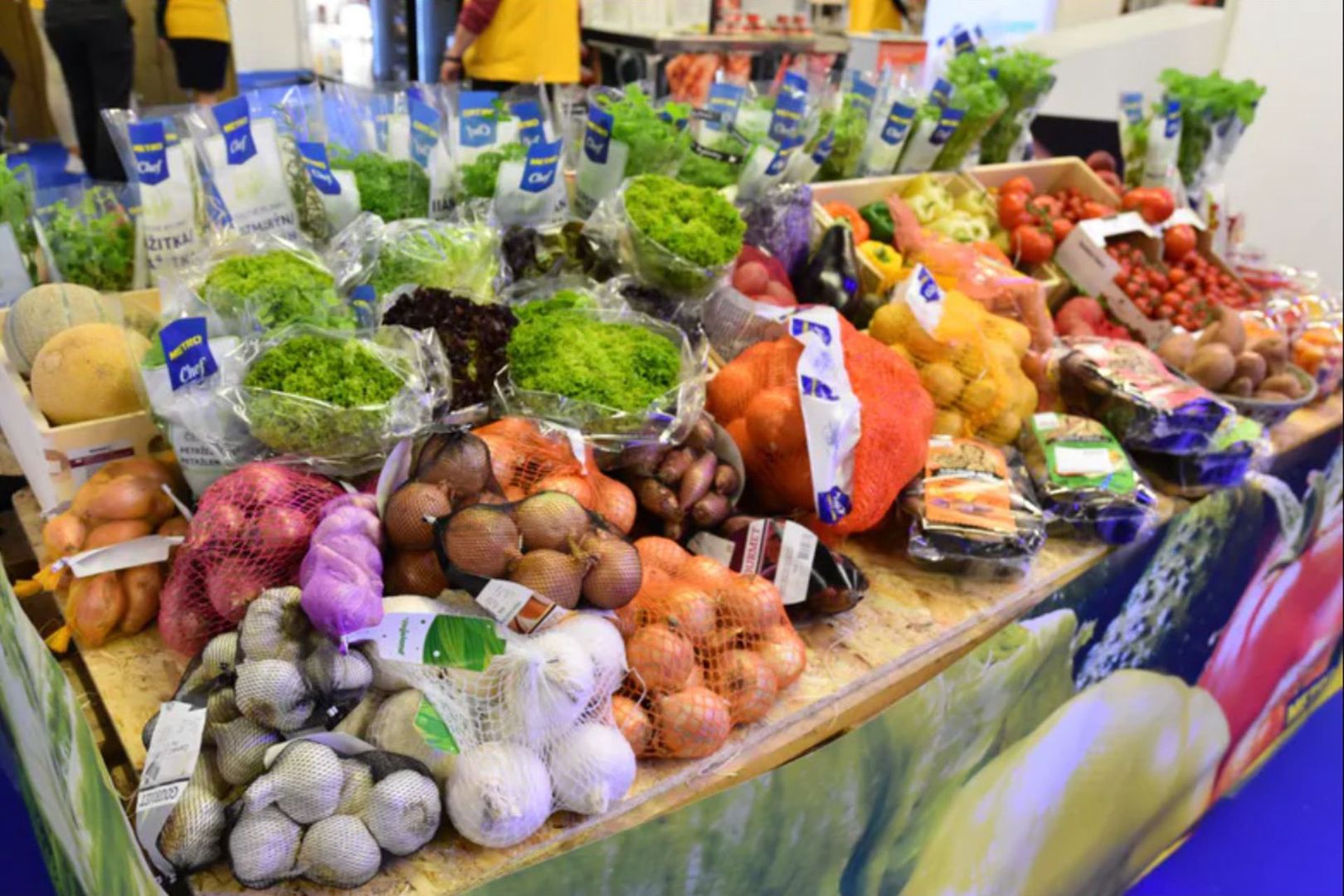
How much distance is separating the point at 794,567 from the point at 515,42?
3366 mm

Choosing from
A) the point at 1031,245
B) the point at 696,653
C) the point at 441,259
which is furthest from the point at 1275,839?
the point at 441,259

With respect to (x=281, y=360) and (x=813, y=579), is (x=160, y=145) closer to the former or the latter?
(x=281, y=360)

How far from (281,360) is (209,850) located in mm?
681

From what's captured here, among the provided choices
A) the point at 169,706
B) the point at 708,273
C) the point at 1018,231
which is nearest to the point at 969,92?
the point at 1018,231

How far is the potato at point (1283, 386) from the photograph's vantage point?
238cm

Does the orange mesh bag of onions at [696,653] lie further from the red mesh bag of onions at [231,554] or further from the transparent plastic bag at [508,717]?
the red mesh bag of onions at [231,554]

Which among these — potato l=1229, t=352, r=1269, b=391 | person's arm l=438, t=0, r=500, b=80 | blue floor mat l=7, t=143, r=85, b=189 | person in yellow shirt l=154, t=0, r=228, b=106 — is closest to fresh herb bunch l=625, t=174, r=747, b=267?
potato l=1229, t=352, r=1269, b=391

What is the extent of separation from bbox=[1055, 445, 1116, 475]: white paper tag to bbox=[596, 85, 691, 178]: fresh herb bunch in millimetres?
1082

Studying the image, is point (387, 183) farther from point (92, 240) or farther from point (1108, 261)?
point (1108, 261)

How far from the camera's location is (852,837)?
1432 millimetres

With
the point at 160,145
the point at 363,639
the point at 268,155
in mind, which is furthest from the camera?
the point at 268,155

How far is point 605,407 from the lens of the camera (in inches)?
62.0

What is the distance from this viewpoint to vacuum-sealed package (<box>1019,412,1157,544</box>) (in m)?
1.86

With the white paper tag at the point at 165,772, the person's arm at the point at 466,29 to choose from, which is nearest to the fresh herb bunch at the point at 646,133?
the white paper tag at the point at 165,772
